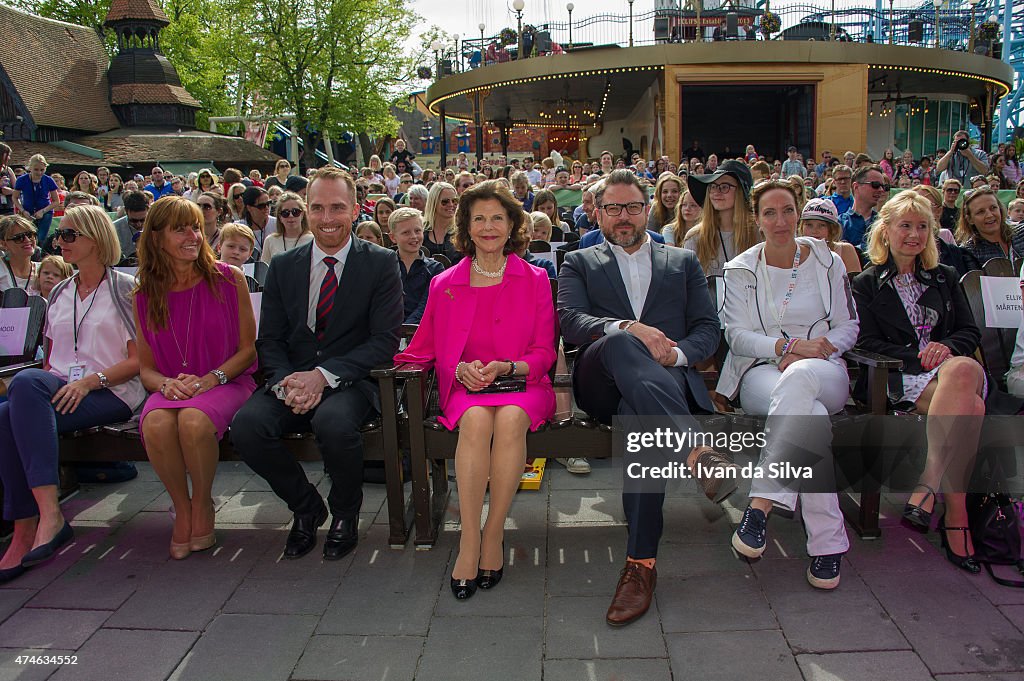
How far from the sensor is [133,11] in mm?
32844

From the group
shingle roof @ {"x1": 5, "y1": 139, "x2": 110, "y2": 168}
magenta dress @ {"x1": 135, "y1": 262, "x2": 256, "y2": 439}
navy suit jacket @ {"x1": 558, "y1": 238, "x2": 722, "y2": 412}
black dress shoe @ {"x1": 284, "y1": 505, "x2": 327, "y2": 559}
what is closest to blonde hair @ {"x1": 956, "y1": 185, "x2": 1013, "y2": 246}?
navy suit jacket @ {"x1": 558, "y1": 238, "x2": 722, "y2": 412}

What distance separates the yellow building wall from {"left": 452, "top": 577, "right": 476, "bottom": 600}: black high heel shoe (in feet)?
66.9

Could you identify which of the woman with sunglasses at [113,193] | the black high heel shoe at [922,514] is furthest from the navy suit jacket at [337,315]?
the woman with sunglasses at [113,193]

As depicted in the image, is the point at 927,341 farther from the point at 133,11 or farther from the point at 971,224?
the point at 133,11

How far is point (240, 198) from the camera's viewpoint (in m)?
7.12

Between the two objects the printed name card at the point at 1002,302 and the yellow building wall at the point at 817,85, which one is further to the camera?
the yellow building wall at the point at 817,85

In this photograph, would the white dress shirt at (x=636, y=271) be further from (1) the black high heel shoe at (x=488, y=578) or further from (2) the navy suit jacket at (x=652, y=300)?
(1) the black high heel shoe at (x=488, y=578)

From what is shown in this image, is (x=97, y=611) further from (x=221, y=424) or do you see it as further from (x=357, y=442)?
(x=357, y=442)

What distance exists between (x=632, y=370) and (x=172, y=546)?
7.15 feet

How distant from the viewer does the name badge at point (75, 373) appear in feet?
11.7

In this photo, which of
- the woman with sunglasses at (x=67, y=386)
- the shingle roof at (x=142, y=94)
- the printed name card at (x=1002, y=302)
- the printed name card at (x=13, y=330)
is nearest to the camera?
the woman with sunglasses at (x=67, y=386)

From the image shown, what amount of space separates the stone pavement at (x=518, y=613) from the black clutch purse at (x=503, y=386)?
0.74m

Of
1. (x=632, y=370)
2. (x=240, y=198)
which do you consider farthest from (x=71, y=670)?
(x=240, y=198)

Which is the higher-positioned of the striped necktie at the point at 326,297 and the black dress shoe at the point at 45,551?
the striped necktie at the point at 326,297
